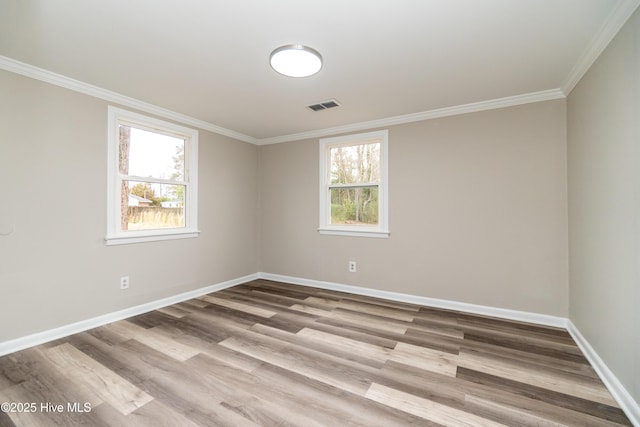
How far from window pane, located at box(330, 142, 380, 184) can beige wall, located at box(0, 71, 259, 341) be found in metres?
2.52

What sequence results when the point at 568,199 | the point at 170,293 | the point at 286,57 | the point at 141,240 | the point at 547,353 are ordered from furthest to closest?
the point at 170,293 → the point at 141,240 → the point at 568,199 → the point at 547,353 → the point at 286,57

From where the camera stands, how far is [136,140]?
330 centimetres

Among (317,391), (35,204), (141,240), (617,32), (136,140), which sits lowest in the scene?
(317,391)

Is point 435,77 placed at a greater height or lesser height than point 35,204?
greater

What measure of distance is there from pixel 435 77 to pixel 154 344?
11.6 feet

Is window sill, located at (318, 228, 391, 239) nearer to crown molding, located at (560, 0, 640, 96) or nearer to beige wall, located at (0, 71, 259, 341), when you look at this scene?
beige wall, located at (0, 71, 259, 341)

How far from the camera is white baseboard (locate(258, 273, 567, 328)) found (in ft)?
9.79

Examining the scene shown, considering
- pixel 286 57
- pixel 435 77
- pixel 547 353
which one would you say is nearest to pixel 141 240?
pixel 286 57

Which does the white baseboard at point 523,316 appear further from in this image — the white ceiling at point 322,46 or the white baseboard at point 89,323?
the white ceiling at point 322,46

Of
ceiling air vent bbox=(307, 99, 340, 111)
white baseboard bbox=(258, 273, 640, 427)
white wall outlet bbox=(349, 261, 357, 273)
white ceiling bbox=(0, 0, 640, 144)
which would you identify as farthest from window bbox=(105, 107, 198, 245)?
white wall outlet bbox=(349, 261, 357, 273)

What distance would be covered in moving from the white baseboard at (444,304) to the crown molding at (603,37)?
7.73ft

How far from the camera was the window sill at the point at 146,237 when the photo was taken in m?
3.02

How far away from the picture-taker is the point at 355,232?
4.09m

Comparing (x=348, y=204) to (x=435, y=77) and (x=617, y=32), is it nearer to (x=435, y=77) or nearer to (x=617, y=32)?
(x=435, y=77)
